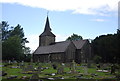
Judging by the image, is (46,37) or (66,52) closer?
(66,52)

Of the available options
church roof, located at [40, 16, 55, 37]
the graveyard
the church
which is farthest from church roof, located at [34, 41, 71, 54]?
the graveyard

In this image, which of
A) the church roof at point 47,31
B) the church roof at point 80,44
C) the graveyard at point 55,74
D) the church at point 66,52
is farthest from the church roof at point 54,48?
the graveyard at point 55,74

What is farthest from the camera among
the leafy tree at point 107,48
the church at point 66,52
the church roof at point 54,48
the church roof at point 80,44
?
the church roof at point 80,44

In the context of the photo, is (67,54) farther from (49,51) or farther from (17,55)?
(17,55)

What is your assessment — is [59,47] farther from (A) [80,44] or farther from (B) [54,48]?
(A) [80,44]

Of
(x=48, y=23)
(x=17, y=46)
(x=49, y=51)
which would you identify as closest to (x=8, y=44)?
(x=17, y=46)

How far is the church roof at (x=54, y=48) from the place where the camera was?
72.2 metres

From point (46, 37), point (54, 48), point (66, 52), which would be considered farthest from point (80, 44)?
point (46, 37)

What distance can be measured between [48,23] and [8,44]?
101 feet

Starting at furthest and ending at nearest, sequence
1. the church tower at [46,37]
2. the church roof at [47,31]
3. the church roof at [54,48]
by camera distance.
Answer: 1. the church roof at [47,31]
2. the church tower at [46,37]
3. the church roof at [54,48]

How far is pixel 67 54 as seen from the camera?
7069cm

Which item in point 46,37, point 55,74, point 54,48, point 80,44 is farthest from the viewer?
point 46,37

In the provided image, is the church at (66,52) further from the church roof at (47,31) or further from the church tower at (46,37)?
the church roof at (47,31)

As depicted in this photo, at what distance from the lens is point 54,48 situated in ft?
250
